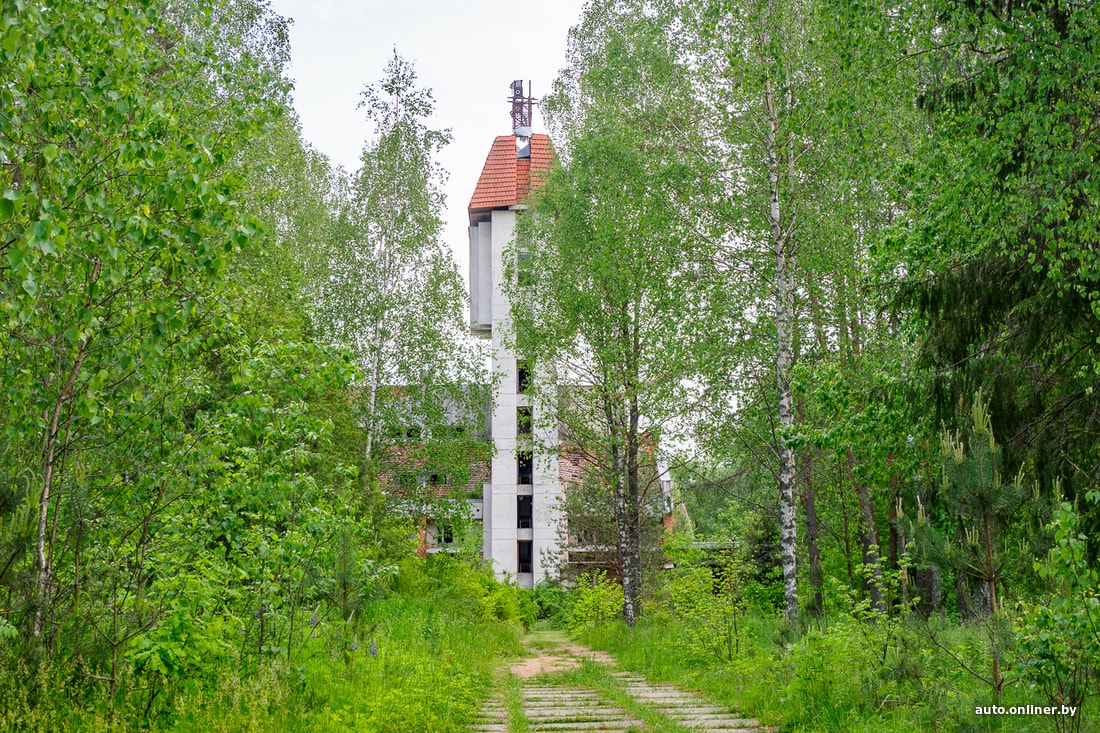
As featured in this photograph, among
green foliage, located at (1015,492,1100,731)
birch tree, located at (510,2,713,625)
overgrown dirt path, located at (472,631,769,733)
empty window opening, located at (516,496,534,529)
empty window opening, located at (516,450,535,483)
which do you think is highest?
birch tree, located at (510,2,713,625)

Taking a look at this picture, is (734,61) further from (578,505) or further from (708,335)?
(578,505)

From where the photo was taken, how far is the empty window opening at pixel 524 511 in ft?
102

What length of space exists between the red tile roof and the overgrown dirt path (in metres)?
22.1

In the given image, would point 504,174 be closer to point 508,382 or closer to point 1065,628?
point 508,382

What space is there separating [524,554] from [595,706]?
23103 mm

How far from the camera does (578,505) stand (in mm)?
25766

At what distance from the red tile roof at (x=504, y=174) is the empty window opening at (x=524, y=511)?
10.4m

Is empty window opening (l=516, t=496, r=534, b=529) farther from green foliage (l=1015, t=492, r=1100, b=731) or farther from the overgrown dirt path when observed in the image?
green foliage (l=1015, t=492, r=1100, b=731)

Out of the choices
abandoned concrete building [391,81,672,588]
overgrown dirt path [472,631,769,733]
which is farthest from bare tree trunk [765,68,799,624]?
abandoned concrete building [391,81,672,588]

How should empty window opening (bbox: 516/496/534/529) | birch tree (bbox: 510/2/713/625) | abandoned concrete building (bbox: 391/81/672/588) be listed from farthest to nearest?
empty window opening (bbox: 516/496/534/529) → abandoned concrete building (bbox: 391/81/672/588) → birch tree (bbox: 510/2/713/625)

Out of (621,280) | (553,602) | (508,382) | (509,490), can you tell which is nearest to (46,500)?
(621,280)

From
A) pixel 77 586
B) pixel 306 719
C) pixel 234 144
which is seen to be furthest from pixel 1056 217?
pixel 77 586

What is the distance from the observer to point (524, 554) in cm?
3122

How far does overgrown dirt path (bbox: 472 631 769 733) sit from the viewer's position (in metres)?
7.12
